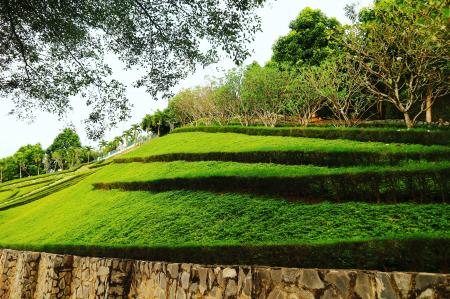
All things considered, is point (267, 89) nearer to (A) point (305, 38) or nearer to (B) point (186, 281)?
(A) point (305, 38)

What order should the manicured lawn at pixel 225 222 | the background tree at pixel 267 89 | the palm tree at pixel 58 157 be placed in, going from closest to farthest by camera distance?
the manicured lawn at pixel 225 222 < the background tree at pixel 267 89 < the palm tree at pixel 58 157

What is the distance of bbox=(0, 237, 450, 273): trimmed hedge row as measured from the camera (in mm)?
6949

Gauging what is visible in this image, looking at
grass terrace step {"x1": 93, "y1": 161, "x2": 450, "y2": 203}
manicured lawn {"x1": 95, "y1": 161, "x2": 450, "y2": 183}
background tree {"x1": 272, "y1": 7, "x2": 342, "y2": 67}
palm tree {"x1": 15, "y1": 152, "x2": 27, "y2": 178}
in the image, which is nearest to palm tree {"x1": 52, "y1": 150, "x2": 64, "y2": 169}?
palm tree {"x1": 15, "y1": 152, "x2": 27, "y2": 178}

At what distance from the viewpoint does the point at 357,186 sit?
11.0m

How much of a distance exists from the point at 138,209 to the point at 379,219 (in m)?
8.95

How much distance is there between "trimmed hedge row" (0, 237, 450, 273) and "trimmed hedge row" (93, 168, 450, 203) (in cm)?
358

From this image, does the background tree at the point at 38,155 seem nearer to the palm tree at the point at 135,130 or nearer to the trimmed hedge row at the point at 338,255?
the palm tree at the point at 135,130

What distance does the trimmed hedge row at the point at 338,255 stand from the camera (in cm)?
695

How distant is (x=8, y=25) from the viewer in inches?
392

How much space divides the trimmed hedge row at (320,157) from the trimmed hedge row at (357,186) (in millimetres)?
2914

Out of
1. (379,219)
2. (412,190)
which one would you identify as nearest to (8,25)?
(379,219)

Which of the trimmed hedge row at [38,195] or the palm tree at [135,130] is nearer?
the trimmed hedge row at [38,195]

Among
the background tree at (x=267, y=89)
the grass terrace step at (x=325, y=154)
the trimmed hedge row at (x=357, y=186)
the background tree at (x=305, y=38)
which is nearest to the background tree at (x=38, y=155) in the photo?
the background tree at (x=267, y=89)

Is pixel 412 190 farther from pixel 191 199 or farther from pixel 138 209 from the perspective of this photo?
pixel 138 209
